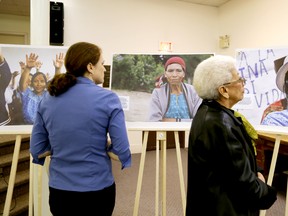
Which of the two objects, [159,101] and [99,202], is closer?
[99,202]

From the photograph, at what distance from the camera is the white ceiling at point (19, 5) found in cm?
495

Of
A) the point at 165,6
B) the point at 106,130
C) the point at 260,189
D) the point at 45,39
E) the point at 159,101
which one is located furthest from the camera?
the point at 165,6

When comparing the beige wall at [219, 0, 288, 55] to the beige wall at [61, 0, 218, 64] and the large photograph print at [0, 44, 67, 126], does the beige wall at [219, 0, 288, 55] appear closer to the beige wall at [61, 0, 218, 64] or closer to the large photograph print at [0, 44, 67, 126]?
the beige wall at [61, 0, 218, 64]

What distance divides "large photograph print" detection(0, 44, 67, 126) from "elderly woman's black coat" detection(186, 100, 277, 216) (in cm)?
119

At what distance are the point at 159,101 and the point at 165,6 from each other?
3.40m

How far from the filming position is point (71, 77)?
1.14m

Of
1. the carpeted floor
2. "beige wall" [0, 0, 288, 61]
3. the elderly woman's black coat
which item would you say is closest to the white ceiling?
"beige wall" [0, 0, 288, 61]

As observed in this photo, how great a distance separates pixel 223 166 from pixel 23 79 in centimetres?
146

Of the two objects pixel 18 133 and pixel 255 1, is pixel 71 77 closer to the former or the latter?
Answer: pixel 18 133

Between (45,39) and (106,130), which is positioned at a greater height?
(45,39)

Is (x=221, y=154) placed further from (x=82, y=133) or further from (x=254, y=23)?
(x=254, y=23)

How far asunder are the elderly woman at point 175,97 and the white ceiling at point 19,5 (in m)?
3.52

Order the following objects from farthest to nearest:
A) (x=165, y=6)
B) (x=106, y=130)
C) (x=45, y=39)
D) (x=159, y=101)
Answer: (x=165, y=6), (x=45, y=39), (x=159, y=101), (x=106, y=130)

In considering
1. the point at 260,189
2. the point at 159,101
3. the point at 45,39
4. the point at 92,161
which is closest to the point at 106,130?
the point at 92,161
